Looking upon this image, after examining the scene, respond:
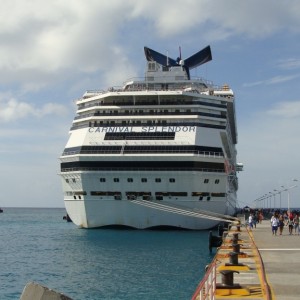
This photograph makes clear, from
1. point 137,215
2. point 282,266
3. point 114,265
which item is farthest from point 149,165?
point 282,266

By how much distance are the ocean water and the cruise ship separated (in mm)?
2086

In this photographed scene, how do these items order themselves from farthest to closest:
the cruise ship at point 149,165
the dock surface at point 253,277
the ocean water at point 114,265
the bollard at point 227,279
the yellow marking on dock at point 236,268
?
the cruise ship at point 149,165 → the ocean water at point 114,265 → the yellow marking on dock at point 236,268 → the bollard at point 227,279 → the dock surface at point 253,277

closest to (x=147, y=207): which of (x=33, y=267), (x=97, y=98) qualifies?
(x=97, y=98)

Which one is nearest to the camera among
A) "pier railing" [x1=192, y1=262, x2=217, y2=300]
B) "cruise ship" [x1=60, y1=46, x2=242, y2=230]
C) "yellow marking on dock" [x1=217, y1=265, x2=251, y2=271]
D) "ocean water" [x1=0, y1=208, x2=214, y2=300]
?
"pier railing" [x1=192, y1=262, x2=217, y2=300]

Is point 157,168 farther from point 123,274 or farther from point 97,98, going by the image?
point 123,274

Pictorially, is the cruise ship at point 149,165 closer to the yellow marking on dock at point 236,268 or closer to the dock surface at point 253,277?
the dock surface at point 253,277

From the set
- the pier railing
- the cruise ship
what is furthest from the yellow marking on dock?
the cruise ship

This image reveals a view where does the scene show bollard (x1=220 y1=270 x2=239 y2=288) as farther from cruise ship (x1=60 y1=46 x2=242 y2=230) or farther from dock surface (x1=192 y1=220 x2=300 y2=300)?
cruise ship (x1=60 y1=46 x2=242 y2=230)

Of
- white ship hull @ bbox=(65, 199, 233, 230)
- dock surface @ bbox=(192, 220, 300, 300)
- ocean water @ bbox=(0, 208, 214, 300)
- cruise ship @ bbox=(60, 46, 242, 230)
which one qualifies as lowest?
ocean water @ bbox=(0, 208, 214, 300)

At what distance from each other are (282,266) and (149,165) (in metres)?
27.6

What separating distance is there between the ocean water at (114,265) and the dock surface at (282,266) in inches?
132

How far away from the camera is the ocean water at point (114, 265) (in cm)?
2180

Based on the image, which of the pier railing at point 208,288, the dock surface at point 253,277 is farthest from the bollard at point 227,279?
the pier railing at point 208,288

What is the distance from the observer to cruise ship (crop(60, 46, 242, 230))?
4584cm
